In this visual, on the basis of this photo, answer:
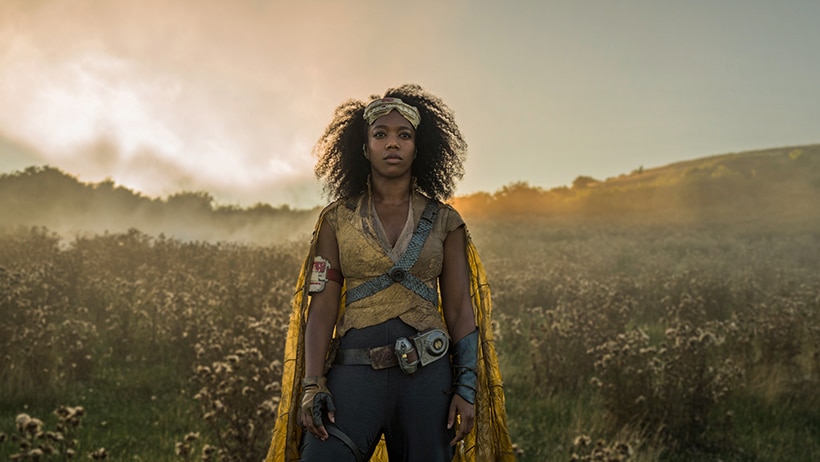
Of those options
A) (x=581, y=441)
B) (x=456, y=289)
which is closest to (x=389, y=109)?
(x=456, y=289)

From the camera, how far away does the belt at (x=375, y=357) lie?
298cm

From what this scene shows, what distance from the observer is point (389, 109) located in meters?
3.31

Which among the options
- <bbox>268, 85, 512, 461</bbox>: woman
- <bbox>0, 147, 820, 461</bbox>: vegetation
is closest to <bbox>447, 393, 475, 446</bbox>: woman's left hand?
<bbox>268, 85, 512, 461</bbox>: woman

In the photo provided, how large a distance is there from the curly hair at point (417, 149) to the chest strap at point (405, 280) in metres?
0.48

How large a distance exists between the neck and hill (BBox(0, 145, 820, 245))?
851 inches

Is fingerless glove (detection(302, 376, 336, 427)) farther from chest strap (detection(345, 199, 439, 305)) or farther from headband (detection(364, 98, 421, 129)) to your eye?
headband (detection(364, 98, 421, 129))

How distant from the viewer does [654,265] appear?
63.4ft

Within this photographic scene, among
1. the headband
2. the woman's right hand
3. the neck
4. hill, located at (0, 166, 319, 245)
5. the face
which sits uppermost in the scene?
hill, located at (0, 166, 319, 245)

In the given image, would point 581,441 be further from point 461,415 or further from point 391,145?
point 391,145

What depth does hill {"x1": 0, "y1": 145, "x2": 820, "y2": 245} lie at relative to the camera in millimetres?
30031

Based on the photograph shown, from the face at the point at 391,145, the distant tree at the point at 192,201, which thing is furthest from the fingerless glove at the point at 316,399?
the distant tree at the point at 192,201

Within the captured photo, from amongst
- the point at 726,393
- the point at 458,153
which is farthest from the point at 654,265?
the point at 458,153

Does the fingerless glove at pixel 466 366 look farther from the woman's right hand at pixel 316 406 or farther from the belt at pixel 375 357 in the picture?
the woman's right hand at pixel 316 406

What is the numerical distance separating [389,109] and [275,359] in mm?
5001
